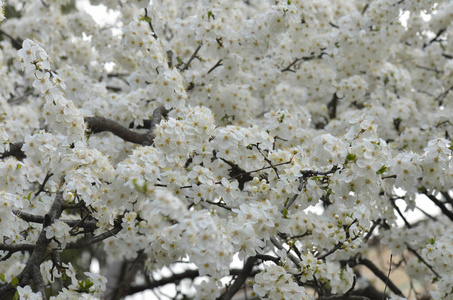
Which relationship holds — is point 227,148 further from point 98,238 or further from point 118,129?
point 118,129

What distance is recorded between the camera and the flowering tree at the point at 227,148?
3215 mm

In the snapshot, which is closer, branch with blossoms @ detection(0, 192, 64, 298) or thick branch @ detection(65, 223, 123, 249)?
branch with blossoms @ detection(0, 192, 64, 298)

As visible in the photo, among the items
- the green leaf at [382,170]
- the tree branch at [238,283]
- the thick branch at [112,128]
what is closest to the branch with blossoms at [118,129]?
the thick branch at [112,128]

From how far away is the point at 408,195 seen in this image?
14.9 feet

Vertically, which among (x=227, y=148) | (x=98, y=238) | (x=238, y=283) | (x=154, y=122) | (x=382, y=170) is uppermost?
(x=154, y=122)

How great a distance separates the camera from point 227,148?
3432 millimetres

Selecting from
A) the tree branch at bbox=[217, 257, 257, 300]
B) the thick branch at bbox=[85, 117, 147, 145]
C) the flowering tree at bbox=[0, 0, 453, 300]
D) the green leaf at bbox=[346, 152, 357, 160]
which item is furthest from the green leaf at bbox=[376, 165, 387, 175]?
the thick branch at bbox=[85, 117, 147, 145]

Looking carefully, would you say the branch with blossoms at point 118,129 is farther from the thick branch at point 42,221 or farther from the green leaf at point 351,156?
the green leaf at point 351,156

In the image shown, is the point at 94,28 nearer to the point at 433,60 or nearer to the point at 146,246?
the point at 146,246

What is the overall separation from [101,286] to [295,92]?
136 inches

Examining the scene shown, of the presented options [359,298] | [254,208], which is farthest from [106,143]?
[359,298]

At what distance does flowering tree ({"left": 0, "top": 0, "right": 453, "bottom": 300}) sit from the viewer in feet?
10.5

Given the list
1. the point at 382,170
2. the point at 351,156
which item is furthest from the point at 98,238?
the point at 382,170

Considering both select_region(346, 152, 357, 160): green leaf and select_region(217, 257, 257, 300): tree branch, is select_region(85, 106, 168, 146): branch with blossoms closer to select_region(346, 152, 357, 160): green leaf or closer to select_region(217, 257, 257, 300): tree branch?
select_region(217, 257, 257, 300): tree branch
